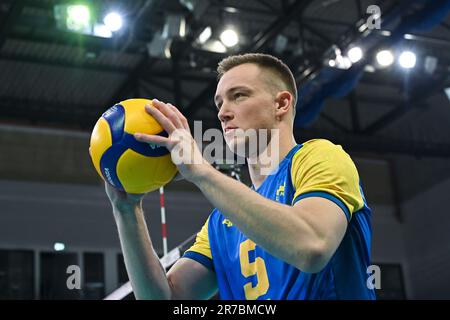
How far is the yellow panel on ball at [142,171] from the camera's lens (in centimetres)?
244

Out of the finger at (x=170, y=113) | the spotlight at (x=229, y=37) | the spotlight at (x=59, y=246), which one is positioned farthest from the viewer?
the spotlight at (x=59, y=246)

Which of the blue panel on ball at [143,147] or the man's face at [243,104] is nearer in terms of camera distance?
the blue panel on ball at [143,147]

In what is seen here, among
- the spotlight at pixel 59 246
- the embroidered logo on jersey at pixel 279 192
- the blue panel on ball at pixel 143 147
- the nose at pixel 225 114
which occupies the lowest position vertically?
the embroidered logo on jersey at pixel 279 192

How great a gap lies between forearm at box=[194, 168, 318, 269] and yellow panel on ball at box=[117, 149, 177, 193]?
345mm

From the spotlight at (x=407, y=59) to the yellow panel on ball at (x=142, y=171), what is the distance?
33.7 ft

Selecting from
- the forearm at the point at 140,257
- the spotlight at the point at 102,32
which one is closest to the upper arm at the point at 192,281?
the forearm at the point at 140,257

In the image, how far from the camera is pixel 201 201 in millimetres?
15094

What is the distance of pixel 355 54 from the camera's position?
34.9 ft

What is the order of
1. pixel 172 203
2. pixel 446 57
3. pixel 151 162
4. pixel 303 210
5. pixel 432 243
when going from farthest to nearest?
1. pixel 432 243
2. pixel 172 203
3. pixel 446 57
4. pixel 151 162
5. pixel 303 210

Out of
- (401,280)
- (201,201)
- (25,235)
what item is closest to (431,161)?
(401,280)

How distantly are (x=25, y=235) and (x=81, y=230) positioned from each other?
1104 mm

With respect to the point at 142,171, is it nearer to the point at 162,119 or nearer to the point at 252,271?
the point at 162,119

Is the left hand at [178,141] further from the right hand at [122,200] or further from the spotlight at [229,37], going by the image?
the spotlight at [229,37]
